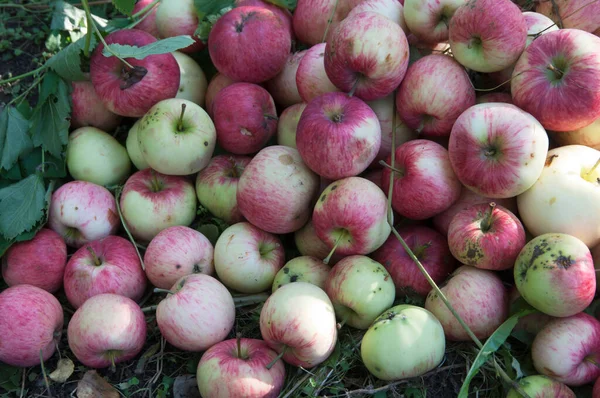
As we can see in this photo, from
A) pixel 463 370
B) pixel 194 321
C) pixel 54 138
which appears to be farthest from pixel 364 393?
pixel 54 138

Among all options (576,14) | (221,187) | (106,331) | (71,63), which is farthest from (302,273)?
(576,14)

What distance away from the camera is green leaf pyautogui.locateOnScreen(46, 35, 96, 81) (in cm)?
270

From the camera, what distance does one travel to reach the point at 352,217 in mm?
2146

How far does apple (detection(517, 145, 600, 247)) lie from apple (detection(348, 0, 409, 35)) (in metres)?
0.90

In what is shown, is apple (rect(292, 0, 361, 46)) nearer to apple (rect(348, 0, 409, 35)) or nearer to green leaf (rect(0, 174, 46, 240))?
apple (rect(348, 0, 409, 35))

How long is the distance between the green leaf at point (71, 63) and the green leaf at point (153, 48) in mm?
328

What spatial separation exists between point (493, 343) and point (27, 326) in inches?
68.8

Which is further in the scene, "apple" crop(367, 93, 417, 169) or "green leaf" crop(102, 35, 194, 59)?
"apple" crop(367, 93, 417, 169)

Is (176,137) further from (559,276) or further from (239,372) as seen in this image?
(559,276)

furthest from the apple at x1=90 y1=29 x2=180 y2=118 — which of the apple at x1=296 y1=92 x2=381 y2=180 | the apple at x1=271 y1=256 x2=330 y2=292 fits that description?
the apple at x1=271 y1=256 x2=330 y2=292

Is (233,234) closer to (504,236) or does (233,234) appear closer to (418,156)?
(418,156)

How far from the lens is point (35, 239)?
2500 mm

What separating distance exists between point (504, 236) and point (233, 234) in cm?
110

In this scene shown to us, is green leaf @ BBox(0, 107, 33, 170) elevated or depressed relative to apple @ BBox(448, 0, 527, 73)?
depressed
